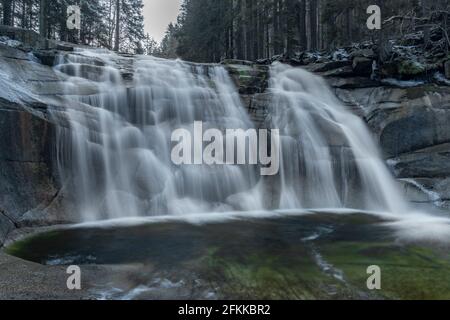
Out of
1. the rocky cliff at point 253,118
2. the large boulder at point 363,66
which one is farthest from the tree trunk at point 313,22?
the large boulder at point 363,66

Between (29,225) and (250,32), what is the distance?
1159 inches

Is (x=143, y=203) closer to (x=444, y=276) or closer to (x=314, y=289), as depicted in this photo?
(x=314, y=289)

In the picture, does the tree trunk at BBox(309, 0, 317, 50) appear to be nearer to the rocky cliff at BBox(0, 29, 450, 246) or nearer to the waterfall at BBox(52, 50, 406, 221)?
the rocky cliff at BBox(0, 29, 450, 246)

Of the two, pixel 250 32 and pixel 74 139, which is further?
pixel 250 32

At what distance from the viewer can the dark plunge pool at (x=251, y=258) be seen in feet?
13.9

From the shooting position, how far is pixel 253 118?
40.9 ft

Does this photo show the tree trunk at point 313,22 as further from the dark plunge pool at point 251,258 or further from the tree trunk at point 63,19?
the dark plunge pool at point 251,258

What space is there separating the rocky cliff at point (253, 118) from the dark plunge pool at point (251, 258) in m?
1.28

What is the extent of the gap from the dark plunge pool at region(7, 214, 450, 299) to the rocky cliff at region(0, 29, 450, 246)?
1.28 meters

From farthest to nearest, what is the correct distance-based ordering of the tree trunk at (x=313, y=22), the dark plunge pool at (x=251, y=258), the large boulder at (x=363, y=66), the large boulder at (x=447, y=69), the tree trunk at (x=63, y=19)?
1. the tree trunk at (x=63, y=19)
2. the tree trunk at (x=313, y=22)
3. the large boulder at (x=363, y=66)
4. the large boulder at (x=447, y=69)
5. the dark plunge pool at (x=251, y=258)

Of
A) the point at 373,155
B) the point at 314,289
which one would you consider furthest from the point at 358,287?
the point at 373,155

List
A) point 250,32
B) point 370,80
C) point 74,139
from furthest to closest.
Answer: point 250,32, point 370,80, point 74,139

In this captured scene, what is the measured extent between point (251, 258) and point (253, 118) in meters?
7.61
